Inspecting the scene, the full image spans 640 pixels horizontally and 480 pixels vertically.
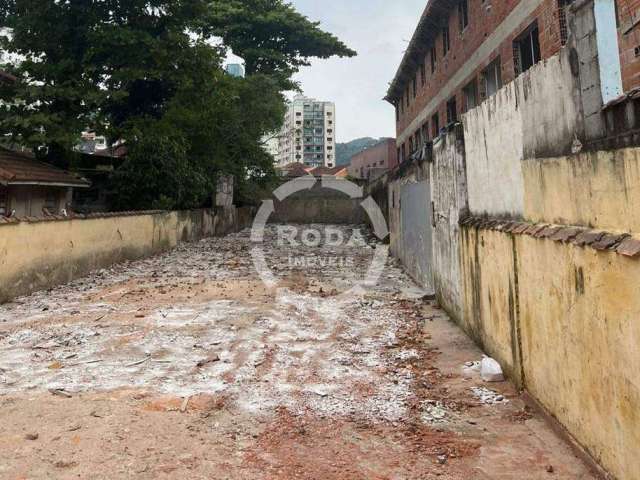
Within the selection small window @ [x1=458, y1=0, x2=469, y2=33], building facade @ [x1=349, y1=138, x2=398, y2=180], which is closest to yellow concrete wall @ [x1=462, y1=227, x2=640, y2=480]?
small window @ [x1=458, y1=0, x2=469, y2=33]

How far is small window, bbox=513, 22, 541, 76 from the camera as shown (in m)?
10.0

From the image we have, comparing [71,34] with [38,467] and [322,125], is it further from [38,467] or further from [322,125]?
[322,125]

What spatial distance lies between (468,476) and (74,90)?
16758 millimetres

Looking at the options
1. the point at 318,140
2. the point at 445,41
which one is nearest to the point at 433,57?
the point at 445,41

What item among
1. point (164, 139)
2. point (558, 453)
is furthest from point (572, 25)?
point (164, 139)

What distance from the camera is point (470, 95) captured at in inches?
551

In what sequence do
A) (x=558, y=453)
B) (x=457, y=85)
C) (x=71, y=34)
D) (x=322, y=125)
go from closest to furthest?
(x=558, y=453) → (x=457, y=85) → (x=71, y=34) → (x=322, y=125)

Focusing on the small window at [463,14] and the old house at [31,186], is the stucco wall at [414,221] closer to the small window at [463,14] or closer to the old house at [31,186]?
the small window at [463,14]

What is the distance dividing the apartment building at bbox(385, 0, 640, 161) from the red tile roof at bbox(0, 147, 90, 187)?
12.3m

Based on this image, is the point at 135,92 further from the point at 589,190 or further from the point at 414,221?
the point at 589,190

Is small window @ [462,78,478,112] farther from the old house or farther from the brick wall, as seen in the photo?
the old house

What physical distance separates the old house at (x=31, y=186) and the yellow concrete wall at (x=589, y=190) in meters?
13.0

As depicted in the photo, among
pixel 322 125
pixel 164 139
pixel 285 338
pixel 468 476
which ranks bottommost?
pixel 468 476

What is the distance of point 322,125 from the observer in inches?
4503
